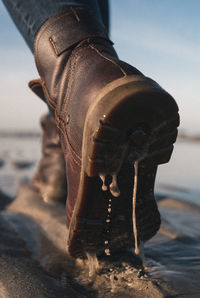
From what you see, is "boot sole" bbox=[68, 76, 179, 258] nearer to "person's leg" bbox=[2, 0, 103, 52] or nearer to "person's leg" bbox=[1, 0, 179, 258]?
"person's leg" bbox=[1, 0, 179, 258]

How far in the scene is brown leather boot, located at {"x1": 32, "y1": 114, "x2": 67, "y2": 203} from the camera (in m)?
2.74

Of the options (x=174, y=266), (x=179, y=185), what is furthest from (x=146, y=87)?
(x=179, y=185)

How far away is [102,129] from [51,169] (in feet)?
6.46

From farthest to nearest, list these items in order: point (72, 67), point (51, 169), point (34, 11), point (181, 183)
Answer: point (181, 183) < point (51, 169) < point (34, 11) < point (72, 67)

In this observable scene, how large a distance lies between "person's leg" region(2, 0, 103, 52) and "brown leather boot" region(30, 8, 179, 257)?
0.16 ft

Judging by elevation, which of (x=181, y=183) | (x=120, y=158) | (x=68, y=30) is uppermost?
(x=68, y=30)

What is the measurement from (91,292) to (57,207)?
1.31 meters

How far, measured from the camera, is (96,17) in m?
1.45

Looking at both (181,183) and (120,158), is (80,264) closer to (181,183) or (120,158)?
(120,158)

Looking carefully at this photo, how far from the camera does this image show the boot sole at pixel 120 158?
1.03 meters

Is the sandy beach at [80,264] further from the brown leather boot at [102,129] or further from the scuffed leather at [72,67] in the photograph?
the scuffed leather at [72,67]

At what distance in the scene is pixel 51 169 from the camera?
2.93 metres

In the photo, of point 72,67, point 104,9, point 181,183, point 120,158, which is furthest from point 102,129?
point 181,183

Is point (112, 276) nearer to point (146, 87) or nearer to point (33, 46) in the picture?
point (146, 87)
